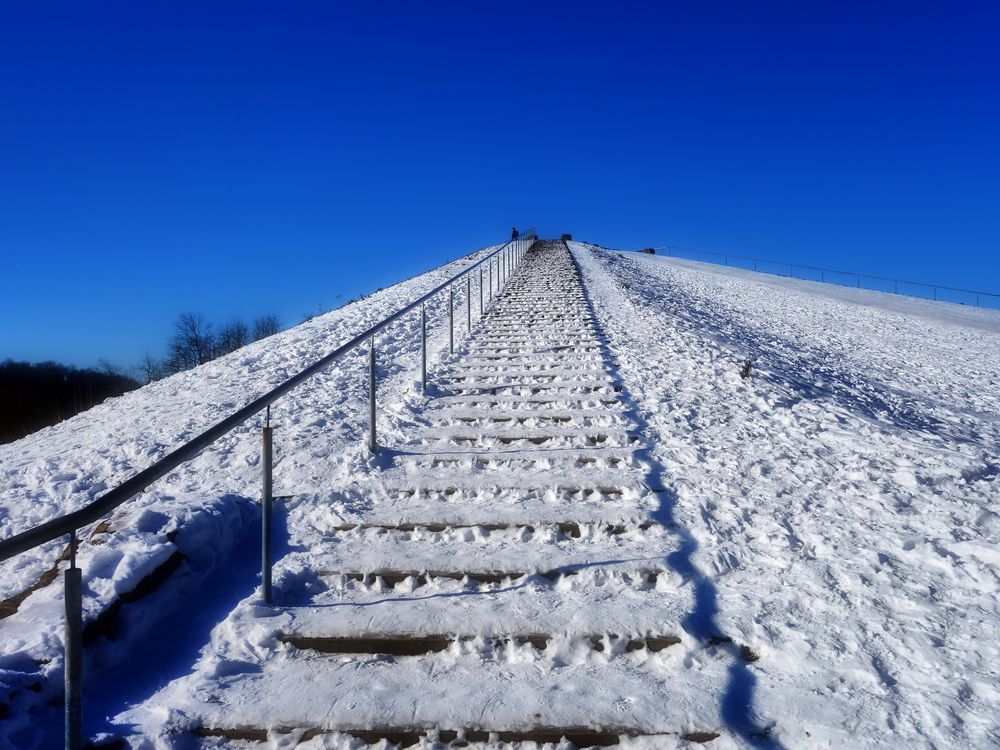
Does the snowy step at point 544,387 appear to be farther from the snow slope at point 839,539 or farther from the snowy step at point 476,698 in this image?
the snowy step at point 476,698

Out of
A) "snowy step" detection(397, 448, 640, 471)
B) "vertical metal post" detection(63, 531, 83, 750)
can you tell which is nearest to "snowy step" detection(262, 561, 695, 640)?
"vertical metal post" detection(63, 531, 83, 750)

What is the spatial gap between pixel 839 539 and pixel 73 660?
3.58 meters

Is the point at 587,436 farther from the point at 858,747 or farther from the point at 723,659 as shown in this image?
the point at 858,747

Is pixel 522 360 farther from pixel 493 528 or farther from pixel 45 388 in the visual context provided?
pixel 45 388

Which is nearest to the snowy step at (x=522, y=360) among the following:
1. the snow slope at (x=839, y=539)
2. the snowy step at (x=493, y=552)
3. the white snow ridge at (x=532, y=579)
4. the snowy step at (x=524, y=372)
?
the snowy step at (x=524, y=372)

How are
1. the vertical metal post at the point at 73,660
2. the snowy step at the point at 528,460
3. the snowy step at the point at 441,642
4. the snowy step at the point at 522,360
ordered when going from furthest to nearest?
1. the snowy step at the point at 522,360
2. the snowy step at the point at 528,460
3. the snowy step at the point at 441,642
4. the vertical metal post at the point at 73,660

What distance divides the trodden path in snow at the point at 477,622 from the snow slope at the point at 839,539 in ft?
0.82

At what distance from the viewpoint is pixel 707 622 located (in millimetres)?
3025

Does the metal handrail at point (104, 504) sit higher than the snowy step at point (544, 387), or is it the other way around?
the snowy step at point (544, 387)

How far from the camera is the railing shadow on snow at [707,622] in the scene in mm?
2418

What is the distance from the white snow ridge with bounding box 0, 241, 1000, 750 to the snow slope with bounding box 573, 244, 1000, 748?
0.02m

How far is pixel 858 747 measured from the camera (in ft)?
7.49

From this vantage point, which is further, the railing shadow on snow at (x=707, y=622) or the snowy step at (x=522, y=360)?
the snowy step at (x=522, y=360)

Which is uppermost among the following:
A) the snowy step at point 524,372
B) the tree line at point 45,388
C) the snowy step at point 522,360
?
the snowy step at point 522,360
